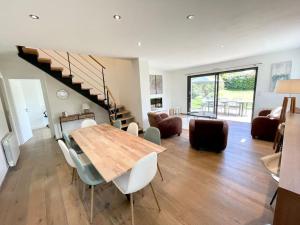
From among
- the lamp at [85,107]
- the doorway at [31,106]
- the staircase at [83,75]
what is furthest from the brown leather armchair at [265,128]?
the doorway at [31,106]

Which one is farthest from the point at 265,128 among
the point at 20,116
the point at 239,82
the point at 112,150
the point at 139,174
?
the point at 20,116

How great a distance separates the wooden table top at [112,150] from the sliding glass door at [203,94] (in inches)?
161

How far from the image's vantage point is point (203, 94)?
6590 mm

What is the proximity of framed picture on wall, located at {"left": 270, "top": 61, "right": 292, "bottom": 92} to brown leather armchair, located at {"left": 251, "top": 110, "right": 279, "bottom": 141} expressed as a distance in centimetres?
167

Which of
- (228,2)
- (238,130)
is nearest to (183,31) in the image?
(228,2)

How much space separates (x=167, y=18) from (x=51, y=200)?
303cm

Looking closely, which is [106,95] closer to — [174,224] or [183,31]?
[183,31]

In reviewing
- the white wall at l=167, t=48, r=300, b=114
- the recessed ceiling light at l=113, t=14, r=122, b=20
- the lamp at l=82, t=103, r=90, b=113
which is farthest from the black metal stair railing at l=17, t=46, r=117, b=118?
the white wall at l=167, t=48, r=300, b=114

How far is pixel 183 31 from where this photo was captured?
2.37m

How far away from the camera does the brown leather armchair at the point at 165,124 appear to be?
384 cm

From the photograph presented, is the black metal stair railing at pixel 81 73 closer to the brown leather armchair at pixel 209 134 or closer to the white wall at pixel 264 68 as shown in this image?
the brown leather armchair at pixel 209 134

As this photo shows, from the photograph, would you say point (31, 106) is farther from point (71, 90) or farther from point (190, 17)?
point (190, 17)

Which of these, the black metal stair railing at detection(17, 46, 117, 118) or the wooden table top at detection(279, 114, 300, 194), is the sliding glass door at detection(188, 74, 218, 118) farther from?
the wooden table top at detection(279, 114, 300, 194)

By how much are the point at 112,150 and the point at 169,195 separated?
1016 millimetres
